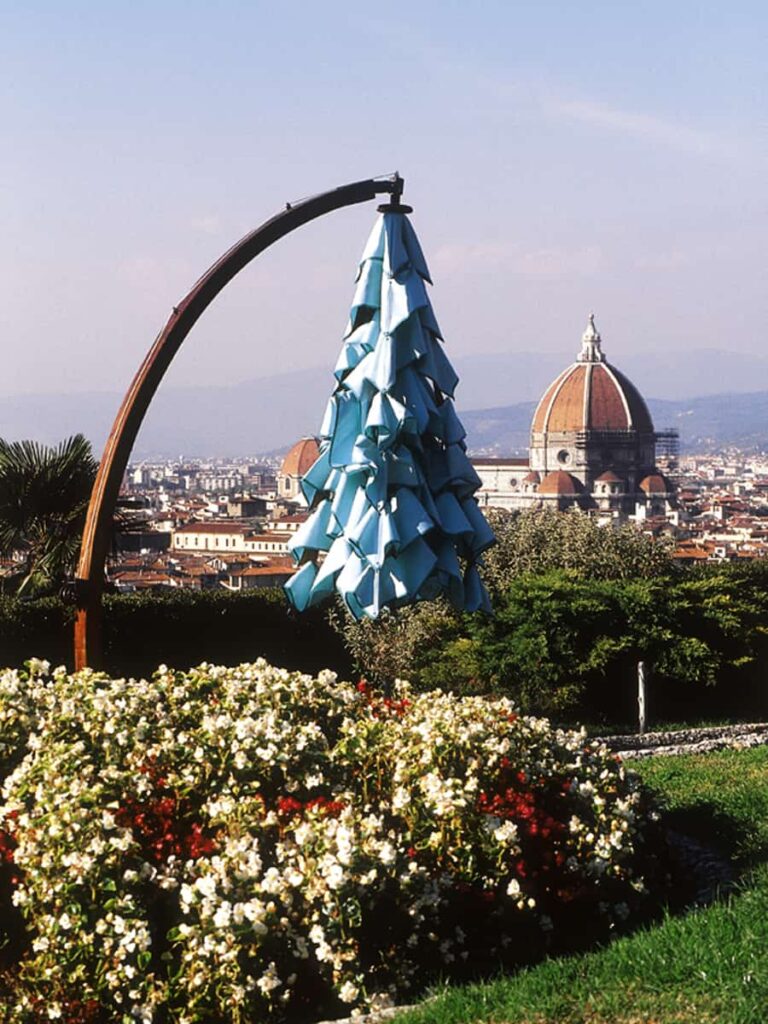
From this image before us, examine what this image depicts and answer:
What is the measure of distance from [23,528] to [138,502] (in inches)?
40.1

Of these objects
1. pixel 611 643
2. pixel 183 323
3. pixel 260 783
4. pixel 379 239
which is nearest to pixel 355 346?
pixel 379 239

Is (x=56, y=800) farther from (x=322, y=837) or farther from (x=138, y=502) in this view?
(x=138, y=502)

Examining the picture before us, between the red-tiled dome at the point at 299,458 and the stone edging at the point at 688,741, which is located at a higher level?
the red-tiled dome at the point at 299,458

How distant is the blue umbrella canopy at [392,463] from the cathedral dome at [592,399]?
143 meters

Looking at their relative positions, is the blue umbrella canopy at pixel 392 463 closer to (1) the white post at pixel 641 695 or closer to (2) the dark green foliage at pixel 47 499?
(2) the dark green foliage at pixel 47 499

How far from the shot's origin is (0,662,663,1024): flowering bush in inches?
183

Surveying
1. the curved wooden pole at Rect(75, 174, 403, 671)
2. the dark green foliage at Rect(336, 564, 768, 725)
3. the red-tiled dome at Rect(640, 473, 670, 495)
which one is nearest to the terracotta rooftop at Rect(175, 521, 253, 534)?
the red-tiled dome at Rect(640, 473, 670, 495)

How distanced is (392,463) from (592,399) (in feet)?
473

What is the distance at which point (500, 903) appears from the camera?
4957mm

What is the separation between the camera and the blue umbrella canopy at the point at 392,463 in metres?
8.02

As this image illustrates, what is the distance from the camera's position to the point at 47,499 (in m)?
11.1

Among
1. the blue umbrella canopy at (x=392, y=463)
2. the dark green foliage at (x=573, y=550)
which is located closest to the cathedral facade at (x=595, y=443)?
the dark green foliage at (x=573, y=550)

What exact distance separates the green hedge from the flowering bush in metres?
6.87

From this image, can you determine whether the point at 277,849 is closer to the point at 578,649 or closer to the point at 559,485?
the point at 578,649
